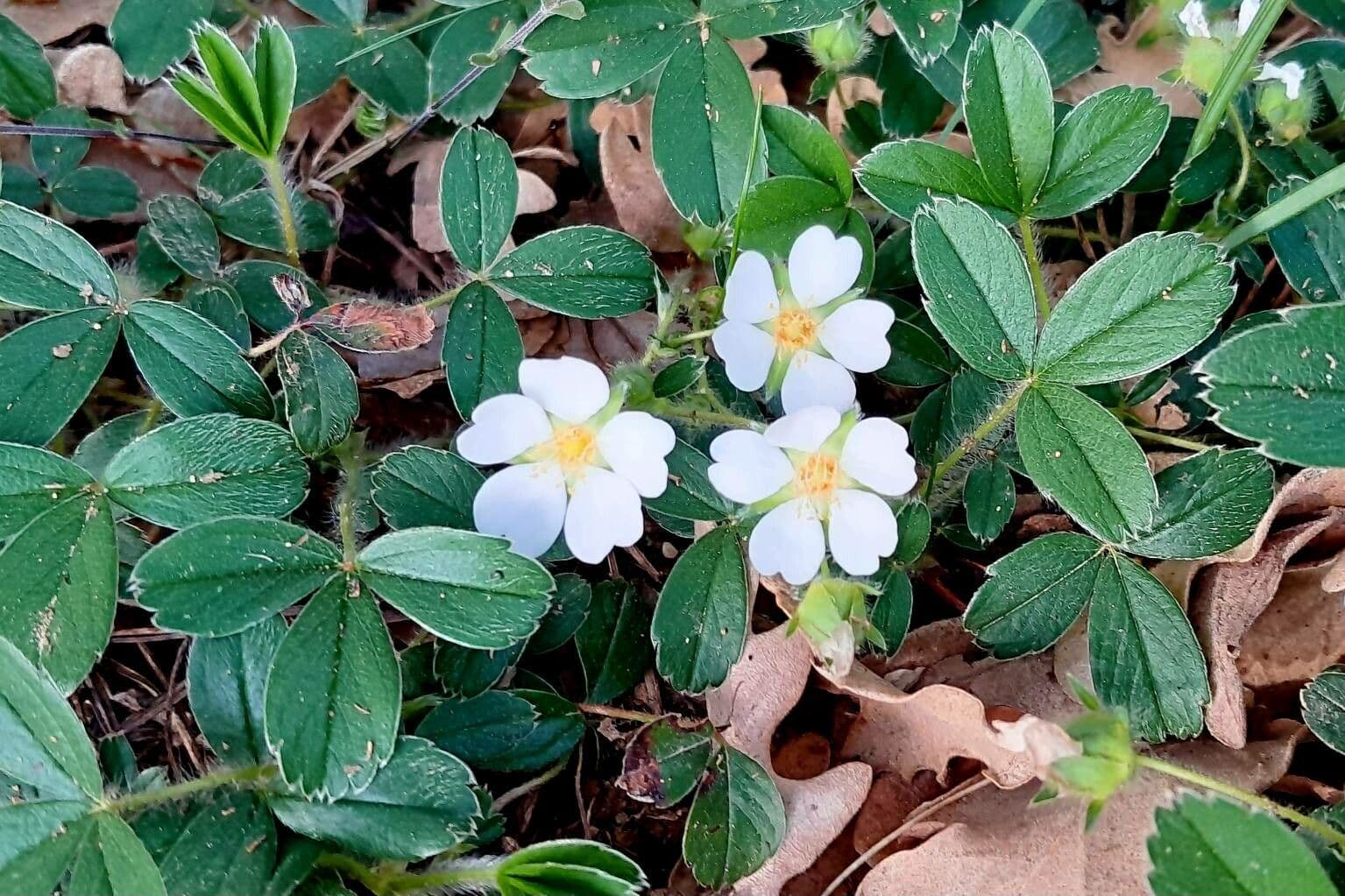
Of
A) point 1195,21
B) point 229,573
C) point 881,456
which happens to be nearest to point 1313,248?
point 1195,21

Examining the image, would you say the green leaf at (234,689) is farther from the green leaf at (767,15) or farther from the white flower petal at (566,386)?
the green leaf at (767,15)

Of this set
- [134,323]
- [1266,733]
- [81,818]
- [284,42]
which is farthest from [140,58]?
[1266,733]

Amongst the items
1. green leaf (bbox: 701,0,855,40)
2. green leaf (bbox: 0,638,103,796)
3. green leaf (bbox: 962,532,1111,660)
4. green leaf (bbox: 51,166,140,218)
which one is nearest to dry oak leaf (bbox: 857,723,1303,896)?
green leaf (bbox: 962,532,1111,660)

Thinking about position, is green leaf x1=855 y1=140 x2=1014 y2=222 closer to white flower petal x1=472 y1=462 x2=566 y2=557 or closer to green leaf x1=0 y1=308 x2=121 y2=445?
white flower petal x1=472 y1=462 x2=566 y2=557

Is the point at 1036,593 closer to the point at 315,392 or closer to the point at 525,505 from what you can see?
the point at 525,505

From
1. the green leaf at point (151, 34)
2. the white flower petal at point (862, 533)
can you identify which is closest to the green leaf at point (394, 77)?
the green leaf at point (151, 34)

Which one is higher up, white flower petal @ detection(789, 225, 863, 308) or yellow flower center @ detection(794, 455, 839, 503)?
white flower petal @ detection(789, 225, 863, 308)

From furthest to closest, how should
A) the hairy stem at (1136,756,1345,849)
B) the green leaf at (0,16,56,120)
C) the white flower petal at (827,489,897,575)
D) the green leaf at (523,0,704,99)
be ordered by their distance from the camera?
the green leaf at (0,16,56,120) → the green leaf at (523,0,704,99) → the white flower petal at (827,489,897,575) → the hairy stem at (1136,756,1345,849)

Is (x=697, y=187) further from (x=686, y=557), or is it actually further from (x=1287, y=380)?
(x=1287, y=380)
